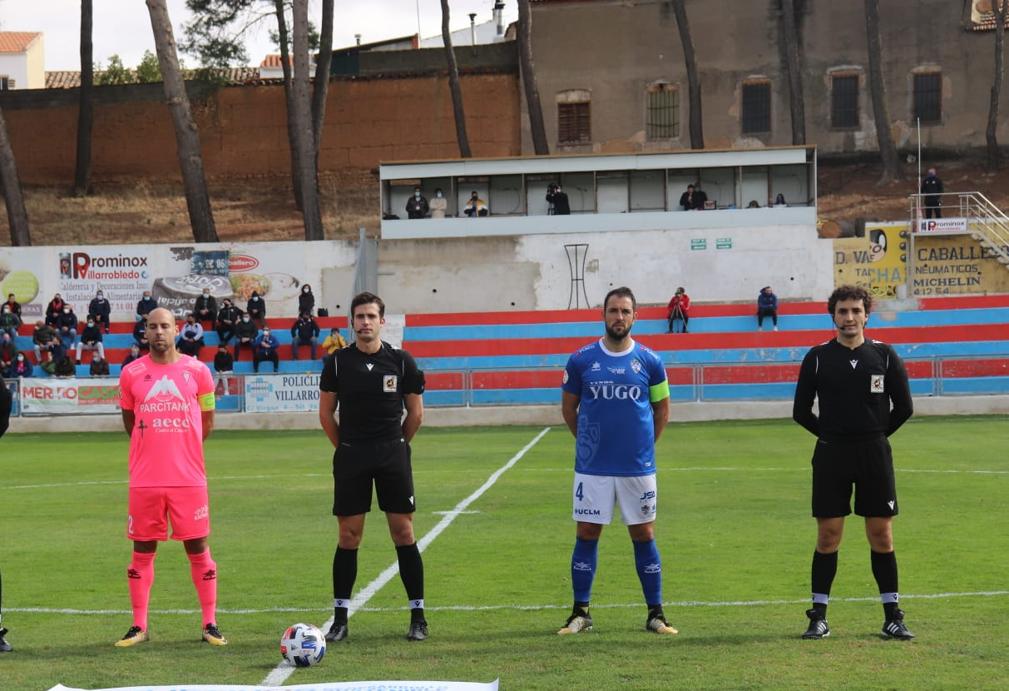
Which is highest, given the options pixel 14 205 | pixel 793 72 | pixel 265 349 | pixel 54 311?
pixel 793 72

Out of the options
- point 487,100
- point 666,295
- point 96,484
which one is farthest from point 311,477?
point 487,100

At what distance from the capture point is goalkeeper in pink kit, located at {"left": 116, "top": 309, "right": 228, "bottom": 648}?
909 cm

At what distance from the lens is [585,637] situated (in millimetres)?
8969

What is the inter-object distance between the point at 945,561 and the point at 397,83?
174 feet

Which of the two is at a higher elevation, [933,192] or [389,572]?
[933,192]

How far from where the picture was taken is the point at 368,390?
30.1ft

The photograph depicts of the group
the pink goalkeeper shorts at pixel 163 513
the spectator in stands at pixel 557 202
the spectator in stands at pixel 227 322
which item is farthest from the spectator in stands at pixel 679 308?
the pink goalkeeper shorts at pixel 163 513

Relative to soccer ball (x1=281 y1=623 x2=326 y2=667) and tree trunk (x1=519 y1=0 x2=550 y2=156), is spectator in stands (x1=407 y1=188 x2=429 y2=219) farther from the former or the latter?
soccer ball (x1=281 y1=623 x2=326 y2=667)

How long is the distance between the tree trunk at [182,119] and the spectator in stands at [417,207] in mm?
6697

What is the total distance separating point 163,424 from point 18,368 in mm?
29170

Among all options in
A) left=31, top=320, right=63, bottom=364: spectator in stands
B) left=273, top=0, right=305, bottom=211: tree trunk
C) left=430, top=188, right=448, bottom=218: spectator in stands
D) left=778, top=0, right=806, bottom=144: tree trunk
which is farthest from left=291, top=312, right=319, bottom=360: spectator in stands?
left=778, top=0, right=806, bottom=144: tree trunk

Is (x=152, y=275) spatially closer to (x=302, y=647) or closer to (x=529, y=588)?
(x=529, y=588)

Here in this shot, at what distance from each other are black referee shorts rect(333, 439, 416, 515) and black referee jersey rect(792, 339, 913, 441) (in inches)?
107

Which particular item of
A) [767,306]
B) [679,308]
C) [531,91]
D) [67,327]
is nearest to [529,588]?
[679,308]
